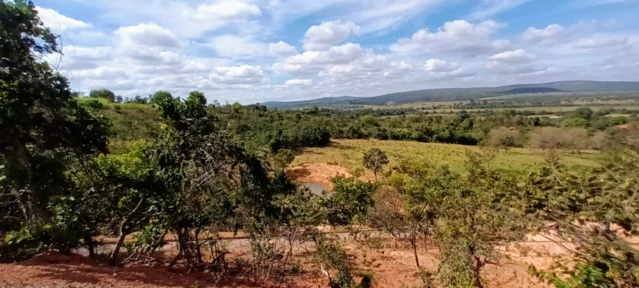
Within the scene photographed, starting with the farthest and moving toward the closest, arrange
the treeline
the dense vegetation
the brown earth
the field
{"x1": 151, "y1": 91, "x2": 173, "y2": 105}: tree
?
the treeline < the field < the brown earth < {"x1": 151, "y1": 91, "x2": 173, "y2": 105}: tree < the dense vegetation

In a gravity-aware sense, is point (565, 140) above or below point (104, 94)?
below

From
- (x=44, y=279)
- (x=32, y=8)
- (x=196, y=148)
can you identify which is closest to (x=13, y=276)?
(x=44, y=279)

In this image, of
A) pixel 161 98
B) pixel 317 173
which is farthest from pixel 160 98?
pixel 317 173

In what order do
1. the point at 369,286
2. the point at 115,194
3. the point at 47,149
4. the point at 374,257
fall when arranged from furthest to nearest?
the point at 374,257 < the point at 369,286 < the point at 115,194 < the point at 47,149

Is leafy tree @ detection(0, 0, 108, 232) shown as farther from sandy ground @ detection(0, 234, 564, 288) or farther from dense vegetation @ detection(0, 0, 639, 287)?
sandy ground @ detection(0, 234, 564, 288)

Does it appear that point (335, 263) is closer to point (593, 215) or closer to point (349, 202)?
point (593, 215)

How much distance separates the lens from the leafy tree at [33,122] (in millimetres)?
5957

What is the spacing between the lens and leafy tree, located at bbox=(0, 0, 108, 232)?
19.5 feet

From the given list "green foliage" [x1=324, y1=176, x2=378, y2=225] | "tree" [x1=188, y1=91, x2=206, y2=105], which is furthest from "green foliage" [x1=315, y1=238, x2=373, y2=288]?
"green foliage" [x1=324, y1=176, x2=378, y2=225]

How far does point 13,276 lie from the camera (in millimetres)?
5555

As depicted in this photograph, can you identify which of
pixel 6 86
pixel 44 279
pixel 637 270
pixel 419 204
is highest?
pixel 6 86

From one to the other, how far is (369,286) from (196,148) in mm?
6083

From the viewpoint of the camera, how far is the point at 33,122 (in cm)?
646

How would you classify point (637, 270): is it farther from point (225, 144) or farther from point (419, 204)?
point (419, 204)
